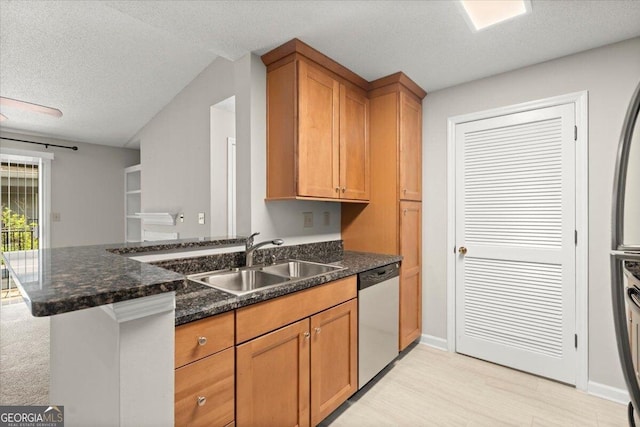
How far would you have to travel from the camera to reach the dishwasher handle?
2.08 metres

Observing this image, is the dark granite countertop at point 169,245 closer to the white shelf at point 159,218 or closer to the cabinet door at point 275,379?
the cabinet door at point 275,379

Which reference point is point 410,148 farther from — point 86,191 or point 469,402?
point 86,191

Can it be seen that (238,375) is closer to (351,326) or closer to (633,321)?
(351,326)

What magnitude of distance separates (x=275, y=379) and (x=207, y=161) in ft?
7.71

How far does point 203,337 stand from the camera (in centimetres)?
118

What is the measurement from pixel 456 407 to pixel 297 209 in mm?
1720

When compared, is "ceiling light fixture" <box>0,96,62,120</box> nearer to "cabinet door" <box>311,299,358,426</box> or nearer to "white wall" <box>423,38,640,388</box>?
"cabinet door" <box>311,299,358,426</box>

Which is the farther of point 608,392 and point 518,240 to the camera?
point 518,240

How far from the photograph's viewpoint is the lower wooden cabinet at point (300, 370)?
4.44 feet

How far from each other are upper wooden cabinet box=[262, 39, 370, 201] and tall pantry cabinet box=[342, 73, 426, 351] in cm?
29

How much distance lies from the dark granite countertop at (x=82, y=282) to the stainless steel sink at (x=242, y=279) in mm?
718

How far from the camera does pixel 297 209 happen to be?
251 centimetres
